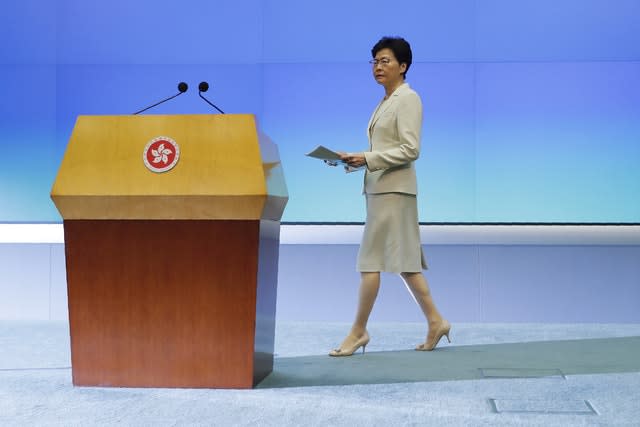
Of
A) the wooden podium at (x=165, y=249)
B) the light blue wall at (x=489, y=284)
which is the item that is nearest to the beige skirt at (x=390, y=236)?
the wooden podium at (x=165, y=249)

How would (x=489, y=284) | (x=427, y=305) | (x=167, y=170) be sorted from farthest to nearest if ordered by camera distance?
1. (x=489, y=284)
2. (x=427, y=305)
3. (x=167, y=170)

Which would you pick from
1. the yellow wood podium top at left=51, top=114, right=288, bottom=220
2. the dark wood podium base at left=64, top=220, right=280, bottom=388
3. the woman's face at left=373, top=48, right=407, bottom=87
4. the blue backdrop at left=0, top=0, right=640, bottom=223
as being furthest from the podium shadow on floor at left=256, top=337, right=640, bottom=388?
the blue backdrop at left=0, top=0, right=640, bottom=223

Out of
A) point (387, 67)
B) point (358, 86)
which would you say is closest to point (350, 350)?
point (387, 67)

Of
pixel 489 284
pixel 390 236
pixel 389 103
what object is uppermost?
pixel 389 103

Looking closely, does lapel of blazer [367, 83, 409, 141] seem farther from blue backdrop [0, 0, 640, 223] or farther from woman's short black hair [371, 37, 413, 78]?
blue backdrop [0, 0, 640, 223]

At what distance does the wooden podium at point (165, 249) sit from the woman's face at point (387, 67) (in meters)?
1.03

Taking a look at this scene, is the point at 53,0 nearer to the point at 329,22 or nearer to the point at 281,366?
the point at 329,22

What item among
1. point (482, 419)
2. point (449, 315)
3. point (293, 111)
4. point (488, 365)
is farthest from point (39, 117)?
point (482, 419)

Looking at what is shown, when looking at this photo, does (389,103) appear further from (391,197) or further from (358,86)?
(358,86)

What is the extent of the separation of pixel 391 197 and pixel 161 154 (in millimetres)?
1118

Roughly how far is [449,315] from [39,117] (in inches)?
103

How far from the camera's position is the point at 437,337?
12.0 ft

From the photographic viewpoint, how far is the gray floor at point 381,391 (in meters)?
2.22

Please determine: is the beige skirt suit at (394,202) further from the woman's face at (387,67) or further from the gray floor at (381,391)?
the gray floor at (381,391)
